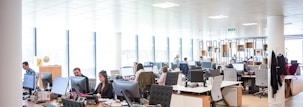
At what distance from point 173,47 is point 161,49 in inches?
48.0

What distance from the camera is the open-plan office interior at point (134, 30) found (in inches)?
200

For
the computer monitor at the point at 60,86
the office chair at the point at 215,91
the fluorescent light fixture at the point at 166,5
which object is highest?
the fluorescent light fixture at the point at 166,5

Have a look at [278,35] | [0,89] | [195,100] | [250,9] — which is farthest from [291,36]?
[0,89]

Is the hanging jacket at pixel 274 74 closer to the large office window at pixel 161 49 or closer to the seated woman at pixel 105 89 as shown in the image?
the seated woman at pixel 105 89

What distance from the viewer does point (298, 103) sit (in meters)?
7.15

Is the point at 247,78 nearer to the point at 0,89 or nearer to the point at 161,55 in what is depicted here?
the point at 161,55

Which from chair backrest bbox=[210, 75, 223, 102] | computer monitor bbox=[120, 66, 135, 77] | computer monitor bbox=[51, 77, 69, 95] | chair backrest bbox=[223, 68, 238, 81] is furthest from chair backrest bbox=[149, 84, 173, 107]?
chair backrest bbox=[223, 68, 238, 81]

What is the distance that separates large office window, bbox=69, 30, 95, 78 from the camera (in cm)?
1073

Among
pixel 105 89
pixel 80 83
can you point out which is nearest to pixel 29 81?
pixel 80 83

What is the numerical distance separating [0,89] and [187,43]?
15737mm

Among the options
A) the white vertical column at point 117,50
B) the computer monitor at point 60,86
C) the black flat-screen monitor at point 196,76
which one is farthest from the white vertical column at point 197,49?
the computer monitor at point 60,86

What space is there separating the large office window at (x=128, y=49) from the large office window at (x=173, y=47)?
10.6 ft

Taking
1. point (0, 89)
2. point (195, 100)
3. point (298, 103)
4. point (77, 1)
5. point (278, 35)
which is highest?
point (77, 1)

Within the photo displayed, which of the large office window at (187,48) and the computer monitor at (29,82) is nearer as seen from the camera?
the computer monitor at (29,82)
